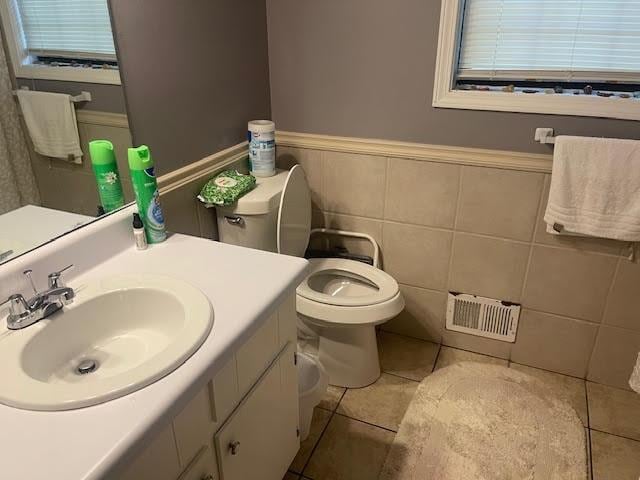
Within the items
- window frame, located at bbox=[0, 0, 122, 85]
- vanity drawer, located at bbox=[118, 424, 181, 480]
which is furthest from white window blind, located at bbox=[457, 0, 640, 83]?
vanity drawer, located at bbox=[118, 424, 181, 480]

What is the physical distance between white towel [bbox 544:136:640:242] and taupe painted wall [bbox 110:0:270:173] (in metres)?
1.12

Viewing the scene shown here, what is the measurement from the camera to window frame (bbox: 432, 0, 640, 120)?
1577 mm

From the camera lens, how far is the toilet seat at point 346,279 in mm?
1906

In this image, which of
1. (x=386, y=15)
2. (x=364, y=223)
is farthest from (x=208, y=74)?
(x=364, y=223)

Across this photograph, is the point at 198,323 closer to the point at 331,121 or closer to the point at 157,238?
the point at 157,238

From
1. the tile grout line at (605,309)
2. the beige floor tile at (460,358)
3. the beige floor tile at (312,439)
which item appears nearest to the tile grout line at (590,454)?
the tile grout line at (605,309)

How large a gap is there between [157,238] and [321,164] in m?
0.89

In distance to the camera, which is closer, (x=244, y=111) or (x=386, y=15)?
(x=386, y=15)

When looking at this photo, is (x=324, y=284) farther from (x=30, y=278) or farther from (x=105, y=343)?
(x=30, y=278)

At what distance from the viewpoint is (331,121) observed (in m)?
1.98

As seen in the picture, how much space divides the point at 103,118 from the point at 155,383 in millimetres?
744

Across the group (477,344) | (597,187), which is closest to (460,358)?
(477,344)

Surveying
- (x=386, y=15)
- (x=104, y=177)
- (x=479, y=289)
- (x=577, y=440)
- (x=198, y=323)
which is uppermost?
(x=386, y=15)

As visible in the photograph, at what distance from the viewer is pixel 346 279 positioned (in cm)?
205
